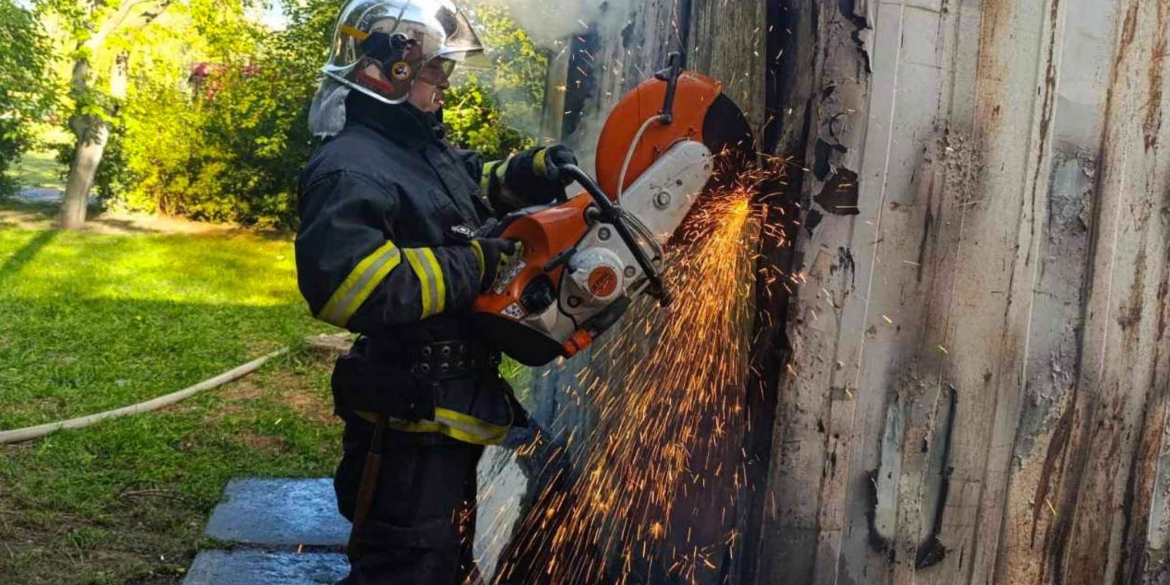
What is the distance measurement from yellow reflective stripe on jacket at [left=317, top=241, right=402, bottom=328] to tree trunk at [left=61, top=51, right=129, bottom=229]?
11.4 m

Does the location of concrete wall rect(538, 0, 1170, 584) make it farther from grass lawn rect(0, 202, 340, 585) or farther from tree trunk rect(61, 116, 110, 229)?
tree trunk rect(61, 116, 110, 229)

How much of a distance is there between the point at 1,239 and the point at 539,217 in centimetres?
1085

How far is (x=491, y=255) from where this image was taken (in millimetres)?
2666

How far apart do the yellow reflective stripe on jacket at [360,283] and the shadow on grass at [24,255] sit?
8.06 meters

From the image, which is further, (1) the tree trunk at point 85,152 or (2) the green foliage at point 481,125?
(1) the tree trunk at point 85,152

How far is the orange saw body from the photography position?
2613 mm

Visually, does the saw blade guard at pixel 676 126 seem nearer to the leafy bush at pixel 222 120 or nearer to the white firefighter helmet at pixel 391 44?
the white firefighter helmet at pixel 391 44

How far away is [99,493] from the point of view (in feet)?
15.5

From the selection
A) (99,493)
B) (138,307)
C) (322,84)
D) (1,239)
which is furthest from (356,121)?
(1,239)

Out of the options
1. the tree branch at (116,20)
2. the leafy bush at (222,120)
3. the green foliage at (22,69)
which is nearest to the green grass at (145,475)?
the leafy bush at (222,120)

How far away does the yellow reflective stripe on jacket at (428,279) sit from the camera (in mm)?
2551

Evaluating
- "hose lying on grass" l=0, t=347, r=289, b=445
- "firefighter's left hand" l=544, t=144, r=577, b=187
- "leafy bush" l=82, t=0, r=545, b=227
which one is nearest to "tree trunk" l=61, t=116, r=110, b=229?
"leafy bush" l=82, t=0, r=545, b=227

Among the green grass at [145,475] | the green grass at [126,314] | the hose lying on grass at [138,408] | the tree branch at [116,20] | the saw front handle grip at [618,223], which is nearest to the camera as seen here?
the saw front handle grip at [618,223]

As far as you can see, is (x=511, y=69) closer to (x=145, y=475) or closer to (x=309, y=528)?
(x=309, y=528)
